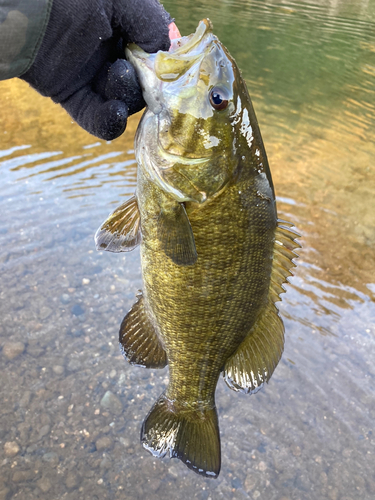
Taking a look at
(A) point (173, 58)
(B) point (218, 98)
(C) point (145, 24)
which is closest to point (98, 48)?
(C) point (145, 24)

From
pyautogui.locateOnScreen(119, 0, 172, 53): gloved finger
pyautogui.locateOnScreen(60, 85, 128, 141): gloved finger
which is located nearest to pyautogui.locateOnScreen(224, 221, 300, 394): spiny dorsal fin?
pyautogui.locateOnScreen(60, 85, 128, 141): gloved finger

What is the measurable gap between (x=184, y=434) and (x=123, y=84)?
1713 mm

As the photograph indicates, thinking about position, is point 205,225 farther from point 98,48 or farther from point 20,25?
point 20,25

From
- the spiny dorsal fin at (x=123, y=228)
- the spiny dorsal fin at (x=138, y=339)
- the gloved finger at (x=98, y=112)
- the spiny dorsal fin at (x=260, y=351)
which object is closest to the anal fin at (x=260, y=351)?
the spiny dorsal fin at (x=260, y=351)

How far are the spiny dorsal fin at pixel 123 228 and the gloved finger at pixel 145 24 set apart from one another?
62 centimetres

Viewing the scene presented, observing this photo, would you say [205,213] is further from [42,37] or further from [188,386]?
[188,386]

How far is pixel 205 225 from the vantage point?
1.68 m

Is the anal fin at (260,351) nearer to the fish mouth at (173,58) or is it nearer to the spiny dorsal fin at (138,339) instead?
the spiny dorsal fin at (138,339)

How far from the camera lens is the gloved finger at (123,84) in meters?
1.52

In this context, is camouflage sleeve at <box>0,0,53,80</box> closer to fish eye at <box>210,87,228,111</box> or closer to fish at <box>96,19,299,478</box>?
fish at <box>96,19,299,478</box>

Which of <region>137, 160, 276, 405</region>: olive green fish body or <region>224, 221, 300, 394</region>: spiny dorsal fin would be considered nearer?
<region>137, 160, 276, 405</region>: olive green fish body

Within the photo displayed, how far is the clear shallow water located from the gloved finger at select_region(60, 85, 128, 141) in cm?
260

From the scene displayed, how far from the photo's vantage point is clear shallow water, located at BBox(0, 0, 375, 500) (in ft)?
10.8

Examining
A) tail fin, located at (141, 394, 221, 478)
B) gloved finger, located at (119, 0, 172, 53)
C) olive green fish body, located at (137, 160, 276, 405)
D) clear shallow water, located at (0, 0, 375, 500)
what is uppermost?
gloved finger, located at (119, 0, 172, 53)
